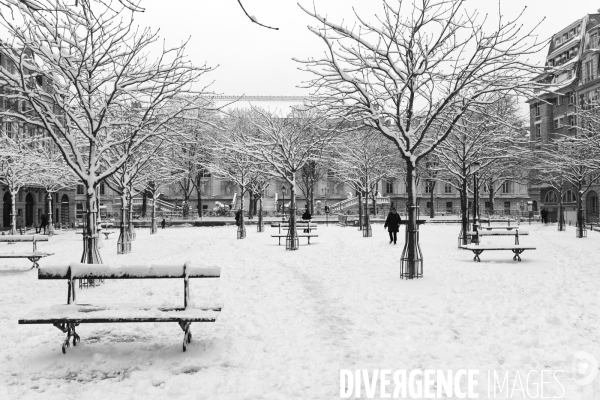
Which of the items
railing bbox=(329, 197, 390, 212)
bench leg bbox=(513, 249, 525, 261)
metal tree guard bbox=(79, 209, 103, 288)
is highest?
railing bbox=(329, 197, 390, 212)

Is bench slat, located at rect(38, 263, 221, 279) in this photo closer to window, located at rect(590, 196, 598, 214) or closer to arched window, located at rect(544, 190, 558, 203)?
window, located at rect(590, 196, 598, 214)

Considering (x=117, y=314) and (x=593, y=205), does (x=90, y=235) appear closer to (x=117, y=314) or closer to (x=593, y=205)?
(x=117, y=314)

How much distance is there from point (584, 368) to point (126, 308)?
18.7 ft

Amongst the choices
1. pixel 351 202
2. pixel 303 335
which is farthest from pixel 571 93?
pixel 303 335

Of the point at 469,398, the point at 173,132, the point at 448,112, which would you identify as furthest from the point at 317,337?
the point at 448,112

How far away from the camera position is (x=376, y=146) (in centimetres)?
4709

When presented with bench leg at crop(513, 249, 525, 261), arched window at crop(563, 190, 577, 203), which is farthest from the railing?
bench leg at crop(513, 249, 525, 261)

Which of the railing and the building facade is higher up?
the building facade

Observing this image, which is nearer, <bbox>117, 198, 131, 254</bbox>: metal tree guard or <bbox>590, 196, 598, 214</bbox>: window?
<bbox>117, 198, 131, 254</bbox>: metal tree guard

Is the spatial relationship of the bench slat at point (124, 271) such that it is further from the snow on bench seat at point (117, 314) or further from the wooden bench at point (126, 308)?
the snow on bench seat at point (117, 314)

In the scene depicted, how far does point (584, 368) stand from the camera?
550cm

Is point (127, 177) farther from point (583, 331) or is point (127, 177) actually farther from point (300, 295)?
point (583, 331)

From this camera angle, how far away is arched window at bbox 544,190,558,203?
56531 millimetres

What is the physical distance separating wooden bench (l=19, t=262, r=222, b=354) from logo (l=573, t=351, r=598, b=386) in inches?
167
